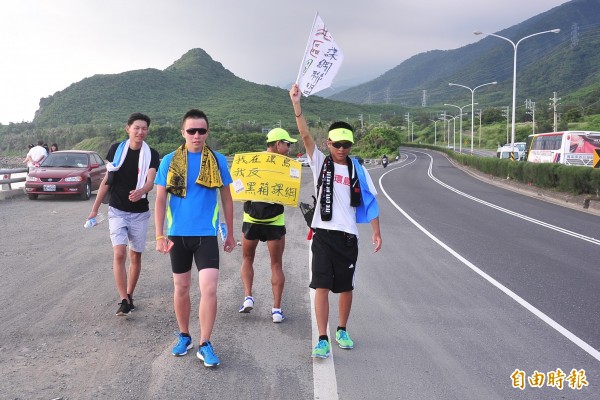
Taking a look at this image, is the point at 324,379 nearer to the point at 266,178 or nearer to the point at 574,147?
the point at 266,178

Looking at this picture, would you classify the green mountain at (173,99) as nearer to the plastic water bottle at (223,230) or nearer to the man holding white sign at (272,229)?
the man holding white sign at (272,229)

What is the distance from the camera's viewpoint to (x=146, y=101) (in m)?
112

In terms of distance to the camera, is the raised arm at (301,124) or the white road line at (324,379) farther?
the raised arm at (301,124)

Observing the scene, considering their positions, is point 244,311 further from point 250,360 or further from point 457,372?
point 457,372

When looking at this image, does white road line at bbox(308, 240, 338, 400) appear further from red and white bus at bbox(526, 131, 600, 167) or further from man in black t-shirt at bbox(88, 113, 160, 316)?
red and white bus at bbox(526, 131, 600, 167)

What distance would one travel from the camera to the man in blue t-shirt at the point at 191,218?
451 cm

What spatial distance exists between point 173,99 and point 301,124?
115 meters

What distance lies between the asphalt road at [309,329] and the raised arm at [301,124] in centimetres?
173

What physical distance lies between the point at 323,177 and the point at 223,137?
65.5 m

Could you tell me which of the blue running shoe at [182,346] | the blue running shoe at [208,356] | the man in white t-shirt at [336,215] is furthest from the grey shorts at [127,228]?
the man in white t-shirt at [336,215]

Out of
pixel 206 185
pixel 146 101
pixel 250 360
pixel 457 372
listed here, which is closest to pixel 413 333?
pixel 457 372

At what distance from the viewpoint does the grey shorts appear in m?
5.73

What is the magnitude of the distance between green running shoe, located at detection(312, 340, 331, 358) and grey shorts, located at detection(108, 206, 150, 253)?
92.0 inches

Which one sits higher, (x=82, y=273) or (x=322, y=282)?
(x=322, y=282)
